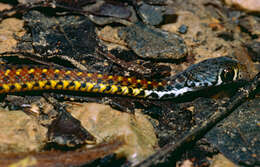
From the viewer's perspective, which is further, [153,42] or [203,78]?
[153,42]

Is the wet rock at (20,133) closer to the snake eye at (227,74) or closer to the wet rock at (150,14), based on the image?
the snake eye at (227,74)

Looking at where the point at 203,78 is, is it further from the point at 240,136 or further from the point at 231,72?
the point at 240,136

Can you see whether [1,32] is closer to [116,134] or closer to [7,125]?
[7,125]

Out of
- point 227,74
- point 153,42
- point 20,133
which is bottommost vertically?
point 20,133

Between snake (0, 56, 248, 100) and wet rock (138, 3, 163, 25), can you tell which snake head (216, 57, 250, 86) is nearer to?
snake (0, 56, 248, 100)

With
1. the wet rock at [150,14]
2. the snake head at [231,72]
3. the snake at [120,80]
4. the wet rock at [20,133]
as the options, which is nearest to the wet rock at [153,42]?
the wet rock at [150,14]

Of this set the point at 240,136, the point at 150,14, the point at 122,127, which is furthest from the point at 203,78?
the point at 150,14

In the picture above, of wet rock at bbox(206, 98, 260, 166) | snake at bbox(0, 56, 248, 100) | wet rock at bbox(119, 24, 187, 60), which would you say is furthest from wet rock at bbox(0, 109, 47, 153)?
wet rock at bbox(206, 98, 260, 166)
